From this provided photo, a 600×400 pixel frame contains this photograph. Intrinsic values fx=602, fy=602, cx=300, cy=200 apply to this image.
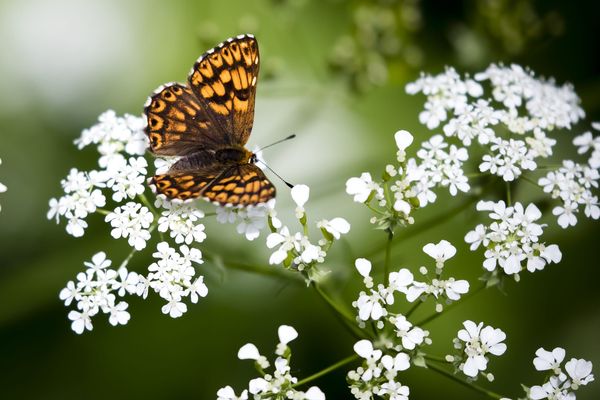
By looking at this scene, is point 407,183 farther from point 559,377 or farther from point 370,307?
point 559,377

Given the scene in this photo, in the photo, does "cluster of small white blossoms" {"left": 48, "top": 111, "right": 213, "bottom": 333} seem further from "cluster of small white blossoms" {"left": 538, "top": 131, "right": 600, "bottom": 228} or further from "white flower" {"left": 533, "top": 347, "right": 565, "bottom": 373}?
"cluster of small white blossoms" {"left": 538, "top": 131, "right": 600, "bottom": 228}

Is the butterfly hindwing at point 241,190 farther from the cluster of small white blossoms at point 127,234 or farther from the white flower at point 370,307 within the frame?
the white flower at point 370,307

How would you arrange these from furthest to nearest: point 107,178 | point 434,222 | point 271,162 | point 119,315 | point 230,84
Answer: point 271,162 < point 434,222 < point 230,84 < point 107,178 < point 119,315

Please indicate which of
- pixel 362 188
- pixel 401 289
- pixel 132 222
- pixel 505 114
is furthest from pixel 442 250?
pixel 132 222

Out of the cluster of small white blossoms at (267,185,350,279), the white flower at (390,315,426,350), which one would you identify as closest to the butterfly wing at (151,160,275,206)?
the cluster of small white blossoms at (267,185,350,279)

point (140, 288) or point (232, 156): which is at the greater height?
point (232, 156)

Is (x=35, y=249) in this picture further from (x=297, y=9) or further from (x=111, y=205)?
(x=297, y=9)

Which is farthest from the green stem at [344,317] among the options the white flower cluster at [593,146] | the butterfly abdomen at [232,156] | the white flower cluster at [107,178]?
the white flower cluster at [593,146]
